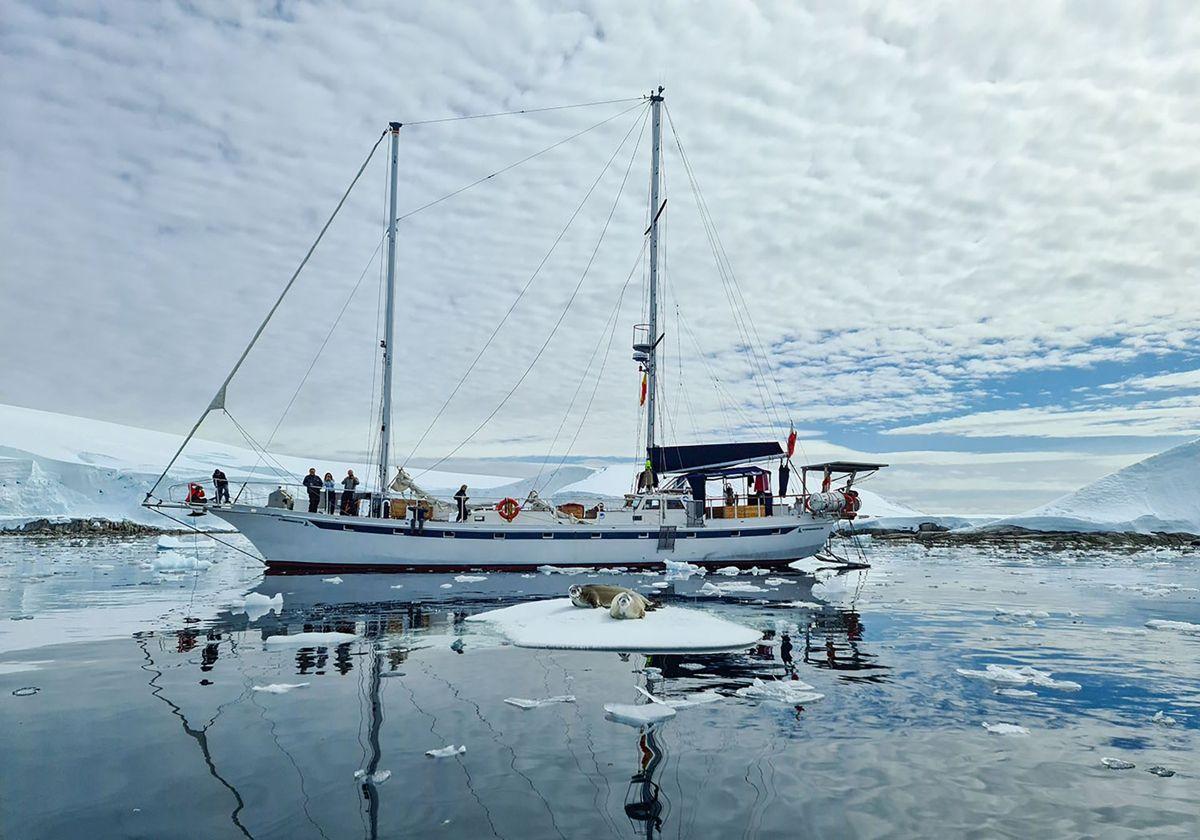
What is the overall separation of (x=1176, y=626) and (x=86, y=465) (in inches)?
4004

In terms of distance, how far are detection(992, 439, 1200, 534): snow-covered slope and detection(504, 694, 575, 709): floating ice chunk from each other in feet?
320

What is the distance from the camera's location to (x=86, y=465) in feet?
275

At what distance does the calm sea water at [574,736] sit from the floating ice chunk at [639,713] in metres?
0.15

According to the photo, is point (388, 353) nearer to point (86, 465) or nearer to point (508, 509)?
point (508, 509)

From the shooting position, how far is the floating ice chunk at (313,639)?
13.0 m

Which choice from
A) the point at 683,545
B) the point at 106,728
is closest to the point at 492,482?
the point at 683,545

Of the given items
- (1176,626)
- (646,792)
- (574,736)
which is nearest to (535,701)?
(574,736)

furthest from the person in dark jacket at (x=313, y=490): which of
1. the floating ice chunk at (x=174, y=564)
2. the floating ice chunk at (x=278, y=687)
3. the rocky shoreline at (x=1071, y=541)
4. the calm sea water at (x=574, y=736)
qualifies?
the rocky shoreline at (x=1071, y=541)

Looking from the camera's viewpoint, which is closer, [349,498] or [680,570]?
[349,498]

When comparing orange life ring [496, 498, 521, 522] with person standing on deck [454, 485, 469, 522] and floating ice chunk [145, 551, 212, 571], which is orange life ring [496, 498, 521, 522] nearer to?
person standing on deck [454, 485, 469, 522]

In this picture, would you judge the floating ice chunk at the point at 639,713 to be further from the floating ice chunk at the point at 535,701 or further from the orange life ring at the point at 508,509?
the orange life ring at the point at 508,509

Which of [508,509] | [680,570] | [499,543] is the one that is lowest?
[680,570]

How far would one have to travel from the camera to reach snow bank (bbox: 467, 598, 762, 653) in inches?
497

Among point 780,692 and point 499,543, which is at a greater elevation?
point 499,543
